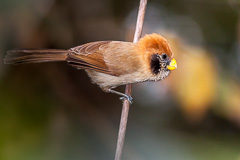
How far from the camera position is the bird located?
9.51 feet

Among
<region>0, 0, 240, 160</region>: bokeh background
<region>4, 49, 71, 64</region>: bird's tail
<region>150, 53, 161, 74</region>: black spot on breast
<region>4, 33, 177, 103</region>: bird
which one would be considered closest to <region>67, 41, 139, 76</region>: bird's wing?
<region>4, 33, 177, 103</region>: bird

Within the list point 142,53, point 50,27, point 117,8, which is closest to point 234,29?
point 117,8

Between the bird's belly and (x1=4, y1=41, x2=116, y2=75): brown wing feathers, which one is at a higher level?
(x1=4, y1=41, x2=116, y2=75): brown wing feathers

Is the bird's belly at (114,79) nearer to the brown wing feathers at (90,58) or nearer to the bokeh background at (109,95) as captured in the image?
the brown wing feathers at (90,58)

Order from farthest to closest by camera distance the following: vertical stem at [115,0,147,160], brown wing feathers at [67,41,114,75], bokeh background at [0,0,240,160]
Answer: bokeh background at [0,0,240,160]
brown wing feathers at [67,41,114,75]
vertical stem at [115,0,147,160]

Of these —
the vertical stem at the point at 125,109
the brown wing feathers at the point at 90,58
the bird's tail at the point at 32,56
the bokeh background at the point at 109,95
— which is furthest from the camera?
the bokeh background at the point at 109,95

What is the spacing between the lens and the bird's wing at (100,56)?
301 cm

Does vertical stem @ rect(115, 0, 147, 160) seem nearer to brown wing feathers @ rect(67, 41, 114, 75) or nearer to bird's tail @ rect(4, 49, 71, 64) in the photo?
brown wing feathers @ rect(67, 41, 114, 75)

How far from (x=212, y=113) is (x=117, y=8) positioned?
1.56 meters

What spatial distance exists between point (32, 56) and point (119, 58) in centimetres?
68

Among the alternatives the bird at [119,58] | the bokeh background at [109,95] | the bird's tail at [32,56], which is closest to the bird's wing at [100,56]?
the bird at [119,58]

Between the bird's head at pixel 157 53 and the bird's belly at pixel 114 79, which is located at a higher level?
the bird's head at pixel 157 53

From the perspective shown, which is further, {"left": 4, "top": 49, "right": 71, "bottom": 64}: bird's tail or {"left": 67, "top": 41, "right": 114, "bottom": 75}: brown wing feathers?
{"left": 67, "top": 41, "right": 114, "bottom": 75}: brown wing feathers

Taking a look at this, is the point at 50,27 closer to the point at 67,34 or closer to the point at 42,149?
the point at 67,34
